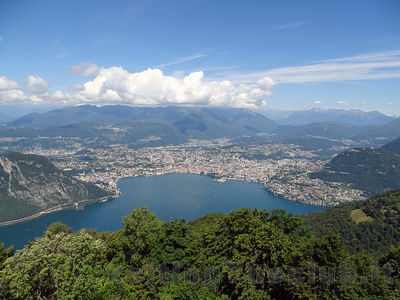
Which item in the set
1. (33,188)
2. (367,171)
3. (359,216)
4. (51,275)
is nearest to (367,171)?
(367,171)

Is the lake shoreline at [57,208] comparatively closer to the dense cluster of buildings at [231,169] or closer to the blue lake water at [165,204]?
the blue lake water at [165,204]

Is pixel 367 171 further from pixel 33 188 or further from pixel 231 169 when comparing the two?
pixel 33 188

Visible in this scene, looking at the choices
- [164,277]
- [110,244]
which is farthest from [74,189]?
[164,277]

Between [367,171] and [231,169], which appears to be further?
[231,169]

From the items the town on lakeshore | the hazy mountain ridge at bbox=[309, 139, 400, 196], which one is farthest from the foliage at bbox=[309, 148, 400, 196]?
the town on lakeshore

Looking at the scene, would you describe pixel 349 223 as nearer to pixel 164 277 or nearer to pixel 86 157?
pixel 164 277

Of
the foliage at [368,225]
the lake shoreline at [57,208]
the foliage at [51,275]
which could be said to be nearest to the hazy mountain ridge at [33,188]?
the lake shoreline at [57,208]

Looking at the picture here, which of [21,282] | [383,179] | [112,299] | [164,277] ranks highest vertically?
[21,282]
